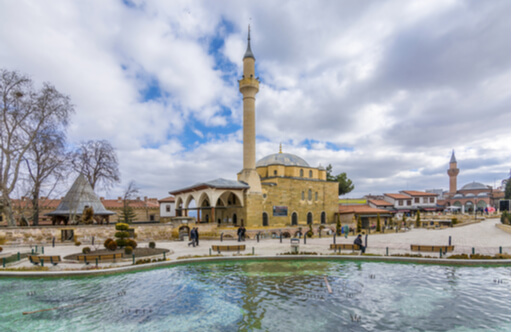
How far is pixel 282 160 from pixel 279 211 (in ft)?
25.0

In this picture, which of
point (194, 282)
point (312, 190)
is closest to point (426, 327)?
point (194, 282)

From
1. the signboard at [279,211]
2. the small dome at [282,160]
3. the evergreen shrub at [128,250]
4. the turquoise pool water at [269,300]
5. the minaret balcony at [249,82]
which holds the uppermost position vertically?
the minaret balcony at [249,82]

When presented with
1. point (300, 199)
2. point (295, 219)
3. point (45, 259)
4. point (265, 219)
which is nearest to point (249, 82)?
point (265, 219)

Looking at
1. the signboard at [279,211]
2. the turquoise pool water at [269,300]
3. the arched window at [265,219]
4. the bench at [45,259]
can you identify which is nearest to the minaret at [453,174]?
the signboard at [279,211]

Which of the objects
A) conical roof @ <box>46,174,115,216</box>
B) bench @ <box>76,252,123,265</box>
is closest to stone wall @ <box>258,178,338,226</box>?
conical roof @ <box>46,174,115,216</box>

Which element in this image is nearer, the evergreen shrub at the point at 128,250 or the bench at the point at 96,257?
the bench at the point at 96,257

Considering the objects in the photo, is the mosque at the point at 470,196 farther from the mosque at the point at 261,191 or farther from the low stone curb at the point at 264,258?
the low stone curb at the point at 264,258

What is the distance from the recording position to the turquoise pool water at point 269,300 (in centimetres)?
727

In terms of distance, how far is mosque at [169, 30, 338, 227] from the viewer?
31.7 metres

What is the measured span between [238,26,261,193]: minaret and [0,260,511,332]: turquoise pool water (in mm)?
19640

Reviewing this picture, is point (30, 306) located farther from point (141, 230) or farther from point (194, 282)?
point (141, 230)

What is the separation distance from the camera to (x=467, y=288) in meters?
9.82

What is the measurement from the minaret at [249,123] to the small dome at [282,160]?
685 centimetres

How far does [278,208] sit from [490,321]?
89.5 feet
